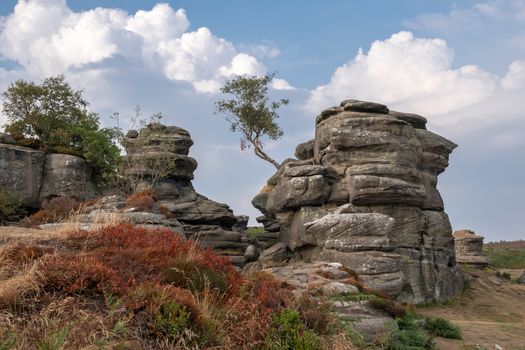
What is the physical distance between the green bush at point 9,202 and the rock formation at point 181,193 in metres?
6.83

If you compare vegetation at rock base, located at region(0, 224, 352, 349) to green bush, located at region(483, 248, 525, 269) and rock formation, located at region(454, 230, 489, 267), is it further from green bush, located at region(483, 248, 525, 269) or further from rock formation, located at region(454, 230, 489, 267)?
green bush, located at region(483, 248, 525, 269)

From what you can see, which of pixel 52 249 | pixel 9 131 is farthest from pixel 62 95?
pixel 52 249

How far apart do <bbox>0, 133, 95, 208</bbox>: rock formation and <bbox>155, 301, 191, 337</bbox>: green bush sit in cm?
3026

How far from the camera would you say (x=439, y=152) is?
38188mm

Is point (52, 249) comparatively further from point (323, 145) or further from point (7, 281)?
point (323, 145)

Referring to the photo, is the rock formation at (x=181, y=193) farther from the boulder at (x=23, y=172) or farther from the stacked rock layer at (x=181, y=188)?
the boulder at (x=23, y=172)

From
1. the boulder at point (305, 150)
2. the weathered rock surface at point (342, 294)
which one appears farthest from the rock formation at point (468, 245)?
the weathered rock surface at point (342, 294)

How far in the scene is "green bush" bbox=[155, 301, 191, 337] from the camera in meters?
9.44

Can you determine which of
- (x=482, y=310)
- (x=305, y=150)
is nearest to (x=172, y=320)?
(x=482, y=310)

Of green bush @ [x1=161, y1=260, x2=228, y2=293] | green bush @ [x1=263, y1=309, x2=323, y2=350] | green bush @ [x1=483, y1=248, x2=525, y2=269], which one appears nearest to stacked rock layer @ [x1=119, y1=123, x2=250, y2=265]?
green bush @ [x1=161, y1=260, x2=228, y2=293]

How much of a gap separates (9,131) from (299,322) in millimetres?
36306

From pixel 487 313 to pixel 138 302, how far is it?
26207mm

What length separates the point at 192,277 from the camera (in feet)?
38.6

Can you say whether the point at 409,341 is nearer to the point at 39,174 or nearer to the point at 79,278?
the point at 79,278
